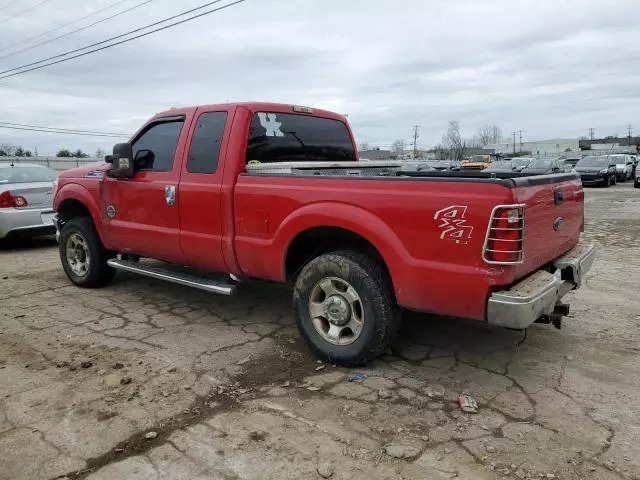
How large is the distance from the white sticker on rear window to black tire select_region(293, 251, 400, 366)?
148cm

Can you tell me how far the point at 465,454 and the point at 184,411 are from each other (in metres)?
1.69

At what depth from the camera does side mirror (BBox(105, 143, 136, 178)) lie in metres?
5.27

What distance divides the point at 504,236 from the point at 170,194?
310cm

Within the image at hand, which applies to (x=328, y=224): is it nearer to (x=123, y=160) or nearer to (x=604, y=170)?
(x=123, y=160)

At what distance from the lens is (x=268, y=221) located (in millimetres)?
4215

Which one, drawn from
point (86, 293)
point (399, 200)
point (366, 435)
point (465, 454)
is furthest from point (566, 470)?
point (86, 293)

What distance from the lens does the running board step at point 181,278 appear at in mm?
4597

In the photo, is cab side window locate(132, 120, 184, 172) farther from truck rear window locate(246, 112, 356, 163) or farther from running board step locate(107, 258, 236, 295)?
running board step locate(107, 258, 236, 295)

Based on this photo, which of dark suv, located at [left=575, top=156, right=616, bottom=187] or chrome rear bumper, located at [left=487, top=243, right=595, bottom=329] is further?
dark suv, located at [left=575, top=156, right=616, bottom=187]

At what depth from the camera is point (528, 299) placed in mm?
3158

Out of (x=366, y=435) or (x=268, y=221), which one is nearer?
(x=366, y=435)

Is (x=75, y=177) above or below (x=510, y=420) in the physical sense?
above

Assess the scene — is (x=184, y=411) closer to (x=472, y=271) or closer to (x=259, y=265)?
(x=259, y=265)

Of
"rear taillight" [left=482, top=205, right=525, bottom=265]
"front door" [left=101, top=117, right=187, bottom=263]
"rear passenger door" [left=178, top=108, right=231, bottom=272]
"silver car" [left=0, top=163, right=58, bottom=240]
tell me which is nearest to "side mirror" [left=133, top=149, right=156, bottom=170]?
"front door" [left=101, top=117, right=187, bottom=263]
